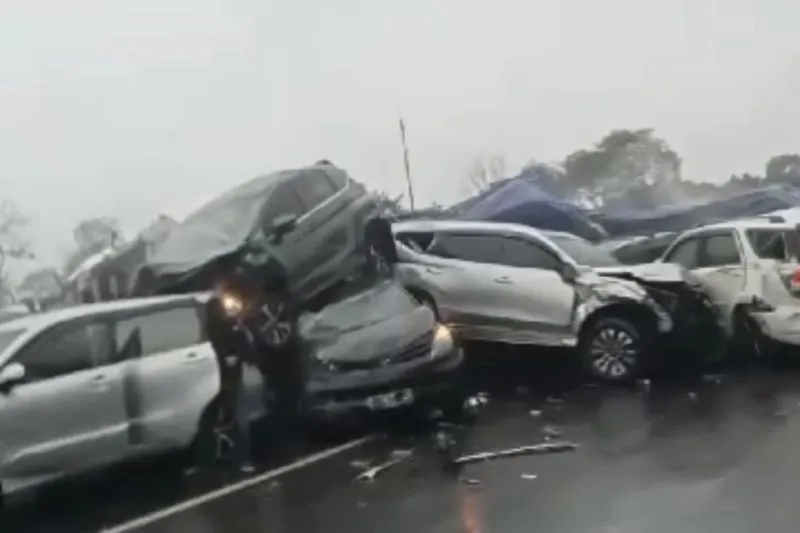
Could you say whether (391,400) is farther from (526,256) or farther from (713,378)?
(713,378)

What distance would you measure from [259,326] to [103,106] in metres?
1.08

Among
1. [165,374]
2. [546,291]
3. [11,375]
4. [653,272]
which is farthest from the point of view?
[653,272]

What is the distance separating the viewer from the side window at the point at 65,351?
13.5 ft

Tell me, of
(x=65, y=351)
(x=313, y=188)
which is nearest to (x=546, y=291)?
(x=313, y=188)

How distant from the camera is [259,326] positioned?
4727 millimetres

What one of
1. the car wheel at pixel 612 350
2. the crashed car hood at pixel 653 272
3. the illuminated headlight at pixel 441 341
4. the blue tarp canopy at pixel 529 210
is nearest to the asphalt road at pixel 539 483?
the car wheel at pixel 612 350

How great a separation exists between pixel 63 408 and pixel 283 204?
126 centimetres

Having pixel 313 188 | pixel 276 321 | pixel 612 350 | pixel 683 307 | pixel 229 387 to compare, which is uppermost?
pixel 313 188

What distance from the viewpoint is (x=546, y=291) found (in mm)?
5457

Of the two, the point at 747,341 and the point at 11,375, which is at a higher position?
the point at 11,375

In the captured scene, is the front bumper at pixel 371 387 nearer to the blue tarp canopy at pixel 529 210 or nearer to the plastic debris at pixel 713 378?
the blue tarp canopy at pixel 529 210

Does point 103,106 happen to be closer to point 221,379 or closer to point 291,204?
point 291,204

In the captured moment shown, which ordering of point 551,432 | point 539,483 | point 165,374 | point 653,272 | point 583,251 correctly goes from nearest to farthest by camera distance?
point 165,374
point 539,483
point 551,432
point 583,251
point 653,272

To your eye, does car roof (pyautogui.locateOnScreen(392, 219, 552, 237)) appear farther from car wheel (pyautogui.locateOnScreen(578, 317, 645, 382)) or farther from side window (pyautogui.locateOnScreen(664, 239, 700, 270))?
side window (pyautogui.locateOnScreen(664, 239, 700, 270))
